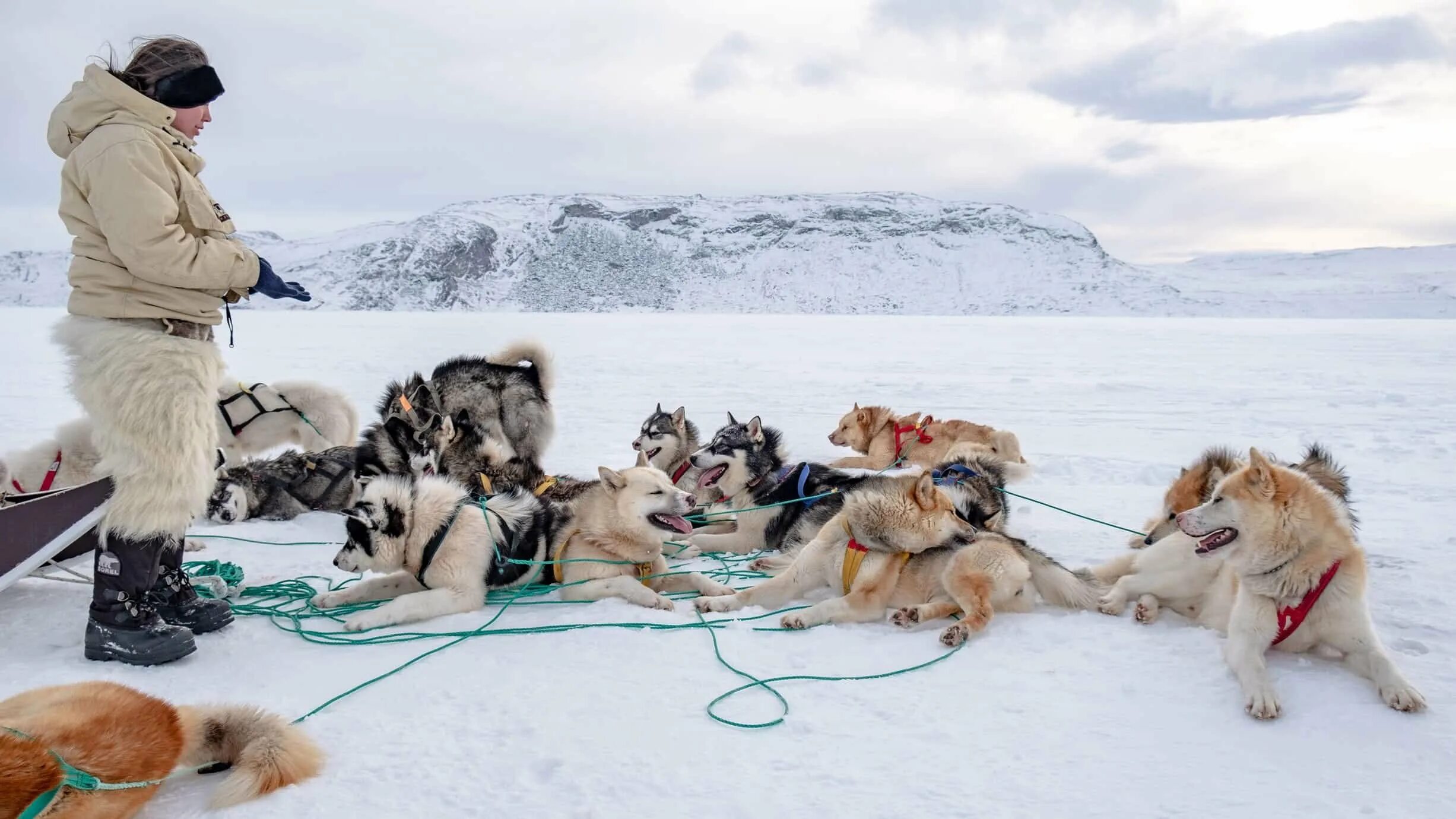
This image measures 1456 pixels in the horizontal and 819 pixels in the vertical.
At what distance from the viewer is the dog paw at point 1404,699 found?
267 centimetres

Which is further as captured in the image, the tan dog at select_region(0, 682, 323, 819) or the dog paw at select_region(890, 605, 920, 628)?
the dog paw at select_region(890, 605, 920, 628)

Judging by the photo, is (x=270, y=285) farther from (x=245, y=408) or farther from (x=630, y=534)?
(x=245, y=408)

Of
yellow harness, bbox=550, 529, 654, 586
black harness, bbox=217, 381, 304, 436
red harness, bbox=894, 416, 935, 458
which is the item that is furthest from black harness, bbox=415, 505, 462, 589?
red harness, bbox=894, 416, 935, 458

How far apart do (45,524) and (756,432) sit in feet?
12.4

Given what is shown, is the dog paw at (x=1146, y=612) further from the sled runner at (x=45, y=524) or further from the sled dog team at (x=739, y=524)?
the sled runner at (x=45, y=524)

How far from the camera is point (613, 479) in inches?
167

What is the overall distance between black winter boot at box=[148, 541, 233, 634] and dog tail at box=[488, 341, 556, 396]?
329cm

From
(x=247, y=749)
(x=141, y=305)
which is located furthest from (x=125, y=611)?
(x=247, y=749)

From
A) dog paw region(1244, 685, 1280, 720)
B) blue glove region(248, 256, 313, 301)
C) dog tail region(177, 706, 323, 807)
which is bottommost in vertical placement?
dog paw region(1244, 685, 1280, 720)

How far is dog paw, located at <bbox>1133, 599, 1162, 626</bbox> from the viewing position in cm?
Answer: 356

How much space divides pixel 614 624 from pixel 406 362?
49.8 ft

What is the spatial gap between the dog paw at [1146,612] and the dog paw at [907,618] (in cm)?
93

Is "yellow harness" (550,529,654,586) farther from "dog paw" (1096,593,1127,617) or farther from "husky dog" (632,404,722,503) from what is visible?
"dog paw" (1096,593,1127,617)

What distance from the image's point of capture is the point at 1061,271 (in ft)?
461
